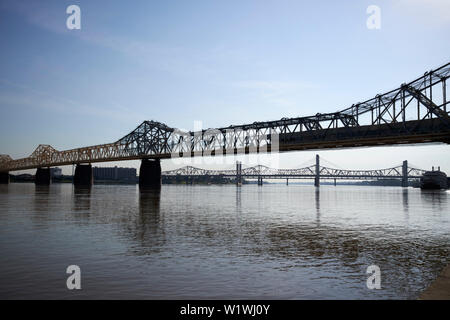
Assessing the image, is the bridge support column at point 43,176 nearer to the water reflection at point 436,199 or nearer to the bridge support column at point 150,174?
the bridge support column at point 150,174

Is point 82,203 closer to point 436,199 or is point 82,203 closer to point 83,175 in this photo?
point 436,199

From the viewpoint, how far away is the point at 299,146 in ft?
256

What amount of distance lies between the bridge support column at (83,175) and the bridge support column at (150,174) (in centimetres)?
3980

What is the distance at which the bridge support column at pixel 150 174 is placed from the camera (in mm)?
125562

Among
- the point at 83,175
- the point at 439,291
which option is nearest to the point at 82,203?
the point at 439,291

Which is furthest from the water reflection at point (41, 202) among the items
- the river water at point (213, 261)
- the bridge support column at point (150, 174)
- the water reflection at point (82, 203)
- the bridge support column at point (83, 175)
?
the bridge support column at point (83, 175)

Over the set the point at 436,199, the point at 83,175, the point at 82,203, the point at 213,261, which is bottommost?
the point at 436,199

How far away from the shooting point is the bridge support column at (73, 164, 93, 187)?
159 metres

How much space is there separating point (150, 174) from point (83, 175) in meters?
45.7

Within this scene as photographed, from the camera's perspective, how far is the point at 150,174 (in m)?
129
